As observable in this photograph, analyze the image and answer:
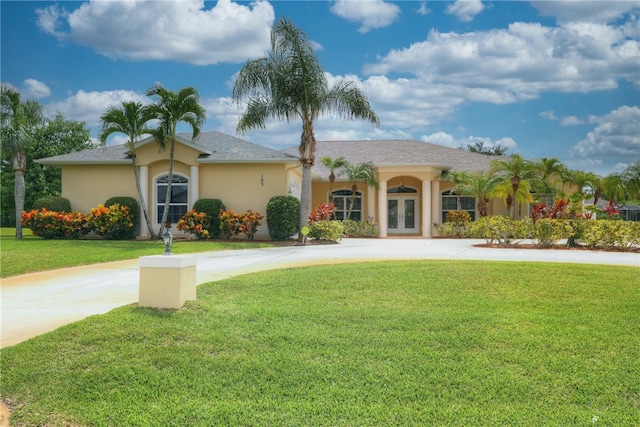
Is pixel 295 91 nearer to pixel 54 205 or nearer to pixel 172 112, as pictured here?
pixel 172 112

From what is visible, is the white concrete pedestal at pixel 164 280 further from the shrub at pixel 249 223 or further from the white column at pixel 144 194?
the white column at pixel 144 194

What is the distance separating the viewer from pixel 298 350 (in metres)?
6.69

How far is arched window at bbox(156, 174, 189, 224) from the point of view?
79.6ft

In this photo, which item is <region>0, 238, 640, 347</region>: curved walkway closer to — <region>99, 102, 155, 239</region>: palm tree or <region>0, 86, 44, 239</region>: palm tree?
<region>99, 102, 155, 239</region>: palm tree

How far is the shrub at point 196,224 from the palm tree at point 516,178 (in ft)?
40.9

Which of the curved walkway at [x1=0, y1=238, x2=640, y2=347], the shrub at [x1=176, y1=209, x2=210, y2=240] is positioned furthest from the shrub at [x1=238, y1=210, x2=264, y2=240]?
the curved walkway at [x1=0, y1=238, x2=640, y2=347]

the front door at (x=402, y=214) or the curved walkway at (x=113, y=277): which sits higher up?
the front door at (x=402, y=214)

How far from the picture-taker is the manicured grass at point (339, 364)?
551 cm

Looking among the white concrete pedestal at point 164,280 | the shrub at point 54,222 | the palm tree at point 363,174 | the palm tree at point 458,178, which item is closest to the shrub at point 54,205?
the shrub at point 54,222

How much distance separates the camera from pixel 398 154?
2991cm

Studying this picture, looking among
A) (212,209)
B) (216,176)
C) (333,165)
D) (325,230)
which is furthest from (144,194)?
(333,165)

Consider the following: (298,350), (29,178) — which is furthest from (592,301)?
(29,178)

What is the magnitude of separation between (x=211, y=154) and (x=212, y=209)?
247 cm

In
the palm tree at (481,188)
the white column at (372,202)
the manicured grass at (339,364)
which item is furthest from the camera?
the white column at (372,202)
